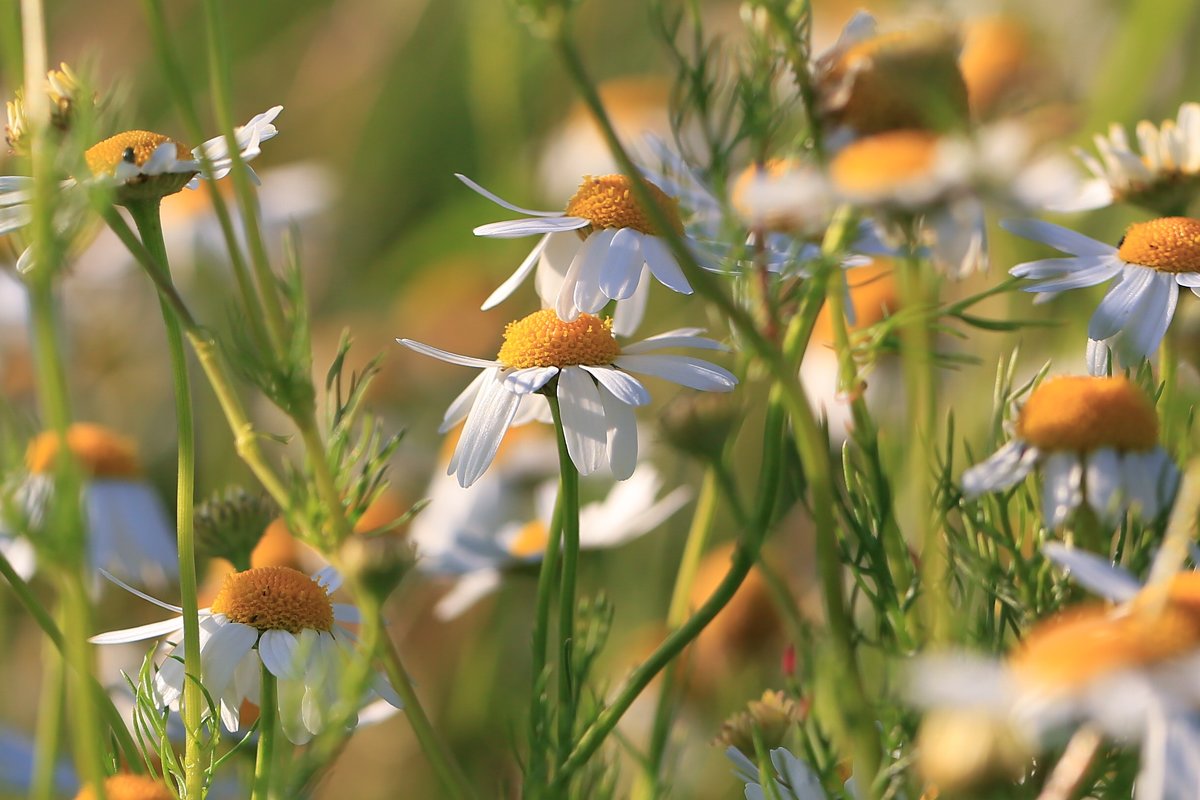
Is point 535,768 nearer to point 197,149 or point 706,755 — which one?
point 197,149

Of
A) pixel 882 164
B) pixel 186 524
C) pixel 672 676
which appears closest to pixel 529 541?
pixel 672 676

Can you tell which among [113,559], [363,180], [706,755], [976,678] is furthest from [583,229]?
[363,180]

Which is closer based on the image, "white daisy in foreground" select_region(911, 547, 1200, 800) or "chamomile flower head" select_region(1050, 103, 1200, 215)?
"white daisy in foreground" select_region(911, 547, 1200, 800)

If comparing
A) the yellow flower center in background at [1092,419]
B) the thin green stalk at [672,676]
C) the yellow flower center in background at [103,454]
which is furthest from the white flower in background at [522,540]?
the yellow flower center in background at [1092,419]

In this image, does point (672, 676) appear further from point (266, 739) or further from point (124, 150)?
point (124, 150)

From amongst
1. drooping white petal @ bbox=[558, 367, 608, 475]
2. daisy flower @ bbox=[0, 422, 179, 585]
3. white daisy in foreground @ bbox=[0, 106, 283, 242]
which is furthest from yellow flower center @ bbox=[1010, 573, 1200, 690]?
daisy flower @ bbox=[0, 422, 179, 585]

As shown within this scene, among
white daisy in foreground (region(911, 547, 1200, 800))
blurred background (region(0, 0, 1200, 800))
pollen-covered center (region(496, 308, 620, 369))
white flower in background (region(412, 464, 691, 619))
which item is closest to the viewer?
white daisy in foreground (region(911, 547, 1200, 800))

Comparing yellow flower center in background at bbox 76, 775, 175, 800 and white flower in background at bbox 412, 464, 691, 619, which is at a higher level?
white flower in background at bbox 412, 464, 691, 619

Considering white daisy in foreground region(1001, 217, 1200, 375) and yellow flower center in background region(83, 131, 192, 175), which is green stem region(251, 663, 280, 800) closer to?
yellow flower center in background region(83, 131, 192, 175)
